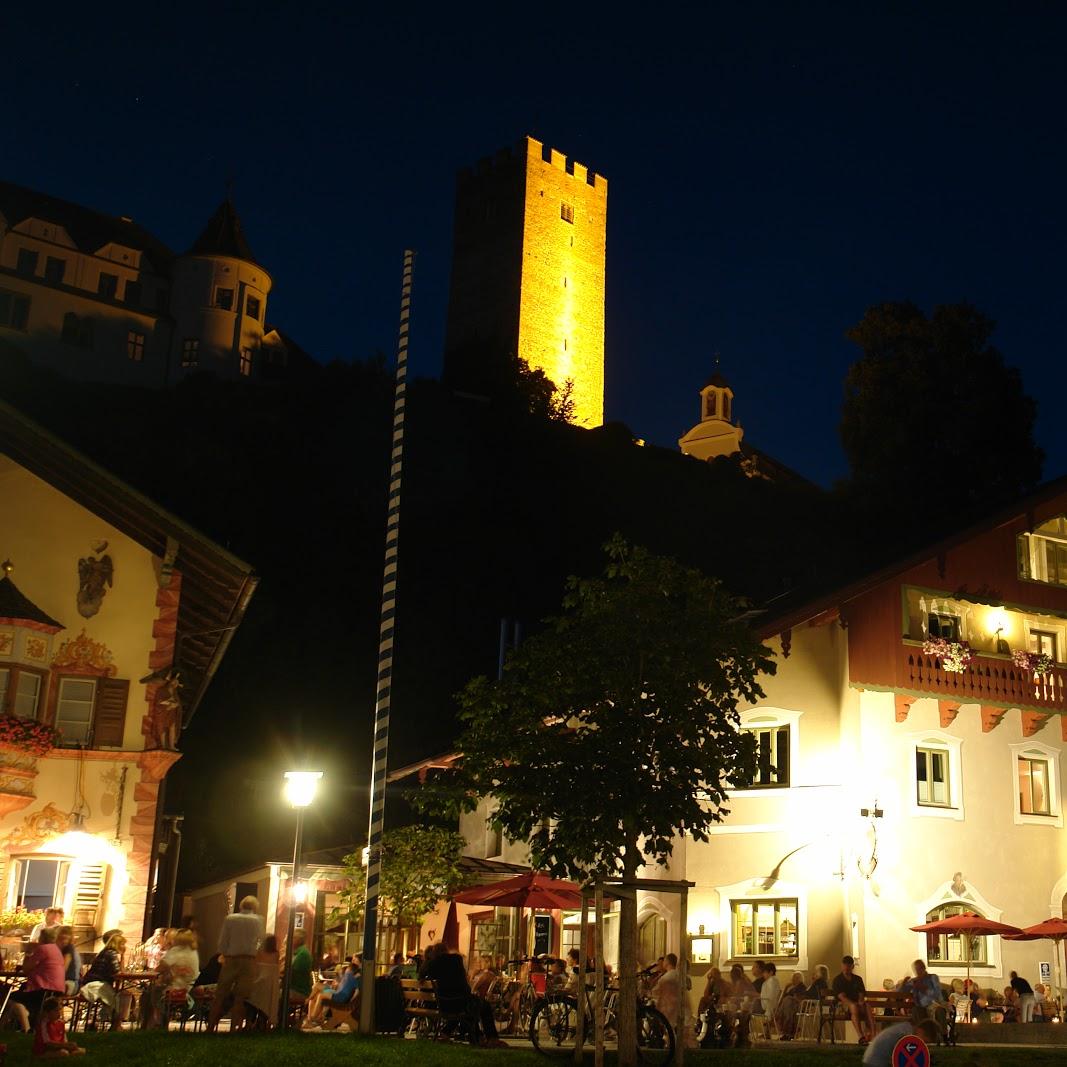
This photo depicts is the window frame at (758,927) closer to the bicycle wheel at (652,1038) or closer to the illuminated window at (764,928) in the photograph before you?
the illuminated window at (764,928)

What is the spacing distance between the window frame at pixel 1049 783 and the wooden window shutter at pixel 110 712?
16.9 meters

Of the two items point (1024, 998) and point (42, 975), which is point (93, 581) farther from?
point (1024, 998)

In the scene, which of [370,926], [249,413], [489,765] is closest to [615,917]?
[370,926]

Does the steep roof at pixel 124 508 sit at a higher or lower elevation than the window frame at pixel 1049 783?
higher

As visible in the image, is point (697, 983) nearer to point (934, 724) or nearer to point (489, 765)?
point (934, 724)

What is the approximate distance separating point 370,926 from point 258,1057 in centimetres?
384

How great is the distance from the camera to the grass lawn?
1452 cm

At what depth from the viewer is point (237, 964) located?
17391 mm

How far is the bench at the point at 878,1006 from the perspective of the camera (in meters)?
21.7

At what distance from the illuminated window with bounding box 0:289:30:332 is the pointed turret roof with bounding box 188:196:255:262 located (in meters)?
10.2

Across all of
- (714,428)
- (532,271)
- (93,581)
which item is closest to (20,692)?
(93,581)

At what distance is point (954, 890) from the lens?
27641 millimetres

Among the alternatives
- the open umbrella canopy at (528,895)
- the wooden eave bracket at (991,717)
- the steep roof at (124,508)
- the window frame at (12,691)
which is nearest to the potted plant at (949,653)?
the wooden eave bracket at (991,717)

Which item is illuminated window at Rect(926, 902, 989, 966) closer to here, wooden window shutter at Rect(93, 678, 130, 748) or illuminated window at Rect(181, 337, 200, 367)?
wooden window shutter at Rect(93, 678, 130, 748)
